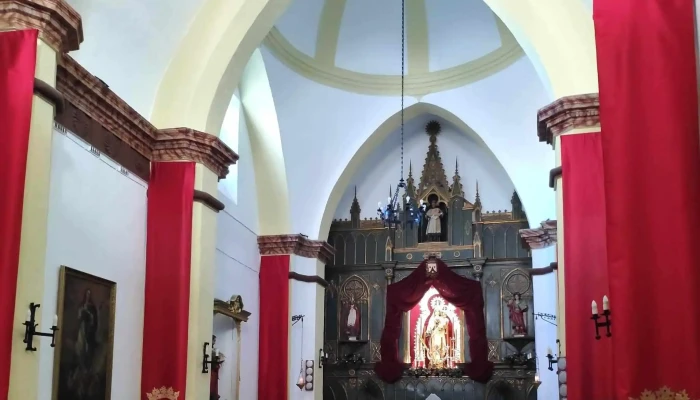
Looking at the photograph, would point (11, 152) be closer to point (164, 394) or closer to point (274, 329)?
point (164, 394)

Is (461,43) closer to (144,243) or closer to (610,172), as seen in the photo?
(144,243)

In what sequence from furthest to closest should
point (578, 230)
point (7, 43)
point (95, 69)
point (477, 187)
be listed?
point (477, 187), point (95, 69), point (578, 230), point (7, 43)

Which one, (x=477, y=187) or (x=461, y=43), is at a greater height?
(x=461, y=43)

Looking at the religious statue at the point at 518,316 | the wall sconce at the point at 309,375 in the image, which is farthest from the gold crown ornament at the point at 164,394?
the religious statue at the point at 518,316

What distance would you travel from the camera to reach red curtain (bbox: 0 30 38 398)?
6.01 m

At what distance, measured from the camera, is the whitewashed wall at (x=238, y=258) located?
13.6 m

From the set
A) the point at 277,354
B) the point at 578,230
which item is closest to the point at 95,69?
the point at 578,230

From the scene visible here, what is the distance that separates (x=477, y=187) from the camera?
17.9 meters

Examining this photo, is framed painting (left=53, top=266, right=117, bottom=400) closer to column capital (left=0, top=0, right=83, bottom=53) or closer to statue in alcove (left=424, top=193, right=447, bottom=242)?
column capital (left=0, top=0, right=83, bottom=53)

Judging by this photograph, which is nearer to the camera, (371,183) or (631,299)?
(631,299)

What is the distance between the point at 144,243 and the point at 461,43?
8463 millimetres

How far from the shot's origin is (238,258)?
14344 millimetres

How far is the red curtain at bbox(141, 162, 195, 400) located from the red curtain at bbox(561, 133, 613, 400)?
455 centimetres

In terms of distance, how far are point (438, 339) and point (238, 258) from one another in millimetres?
5586
